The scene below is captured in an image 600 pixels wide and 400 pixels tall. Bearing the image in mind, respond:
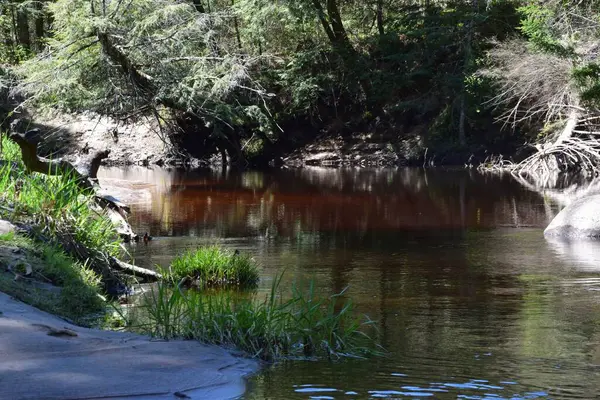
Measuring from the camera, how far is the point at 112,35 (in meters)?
27.5

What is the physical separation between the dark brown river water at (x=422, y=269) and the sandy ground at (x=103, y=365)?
1.16 feet

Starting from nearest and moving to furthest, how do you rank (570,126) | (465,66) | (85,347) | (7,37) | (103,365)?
(103,365) → (85,347) → (570,126) → (465,66) → (7,37)

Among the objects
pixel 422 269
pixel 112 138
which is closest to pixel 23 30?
pixel 112 138

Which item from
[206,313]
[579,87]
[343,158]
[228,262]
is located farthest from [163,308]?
[343,158]

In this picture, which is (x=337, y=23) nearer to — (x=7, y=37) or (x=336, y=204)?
(x=336, y=204)

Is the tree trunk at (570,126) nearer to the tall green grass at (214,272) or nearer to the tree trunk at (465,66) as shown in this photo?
the tree trunk at (465,66)

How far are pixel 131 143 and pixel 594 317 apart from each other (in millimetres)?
35355

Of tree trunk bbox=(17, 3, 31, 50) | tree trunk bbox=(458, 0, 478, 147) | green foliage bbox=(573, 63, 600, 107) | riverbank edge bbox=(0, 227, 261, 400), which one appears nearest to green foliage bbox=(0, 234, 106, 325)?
riverbank edge bbox=(0, 227, 261, 400)

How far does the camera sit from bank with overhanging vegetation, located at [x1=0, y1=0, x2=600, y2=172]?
28453 mm

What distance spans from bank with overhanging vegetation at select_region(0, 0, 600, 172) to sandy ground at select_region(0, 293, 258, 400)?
1930 cm

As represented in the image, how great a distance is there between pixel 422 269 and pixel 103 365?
7970 mm

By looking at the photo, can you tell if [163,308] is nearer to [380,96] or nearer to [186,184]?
[186,184]

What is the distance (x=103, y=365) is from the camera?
20.2 feet

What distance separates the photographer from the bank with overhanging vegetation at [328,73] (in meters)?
28.5
